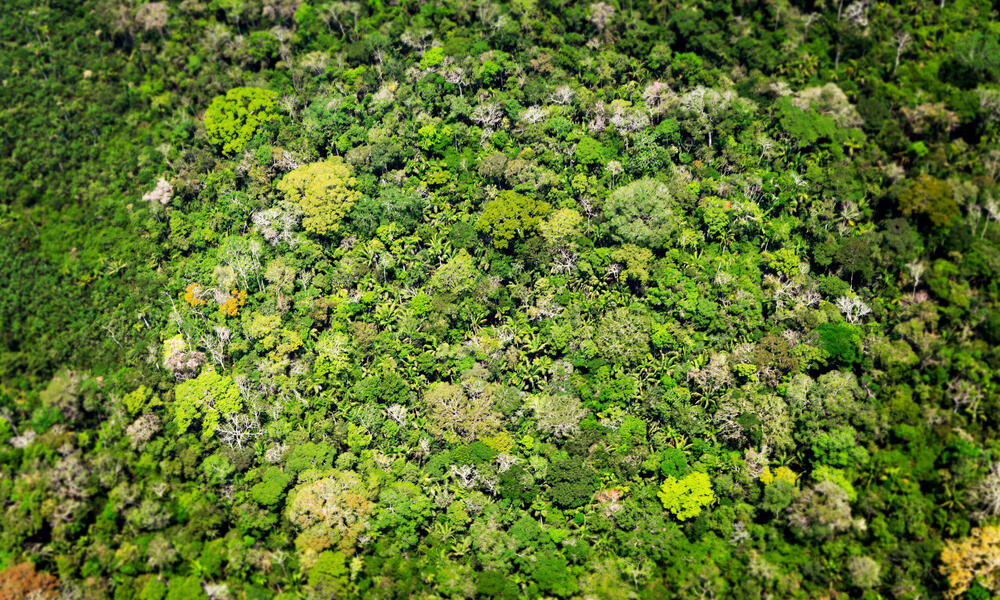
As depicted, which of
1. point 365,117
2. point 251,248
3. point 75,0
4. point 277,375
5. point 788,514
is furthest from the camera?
point 75,0

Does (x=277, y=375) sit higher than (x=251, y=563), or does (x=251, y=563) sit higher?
(x=277, y=375)

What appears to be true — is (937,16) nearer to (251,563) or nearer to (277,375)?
(277,375)

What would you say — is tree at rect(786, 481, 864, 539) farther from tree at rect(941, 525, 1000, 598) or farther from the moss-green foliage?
the moss-green foliage

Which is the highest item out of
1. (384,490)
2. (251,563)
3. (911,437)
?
(911,437)

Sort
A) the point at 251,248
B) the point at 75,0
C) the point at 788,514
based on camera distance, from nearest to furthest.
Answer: the point at 788,514
the point at 251,248
the point at 75,0

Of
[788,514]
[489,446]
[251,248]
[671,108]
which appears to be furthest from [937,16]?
[251,248]

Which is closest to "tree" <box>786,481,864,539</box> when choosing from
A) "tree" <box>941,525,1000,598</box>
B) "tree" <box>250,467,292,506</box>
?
"tree" <box>941,525,1000,598</box>

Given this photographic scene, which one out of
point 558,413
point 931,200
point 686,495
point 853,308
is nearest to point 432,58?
point 558,413

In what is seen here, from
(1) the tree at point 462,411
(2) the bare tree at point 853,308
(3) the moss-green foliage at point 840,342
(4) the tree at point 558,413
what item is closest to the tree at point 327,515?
(1) the tree at point 462,411
